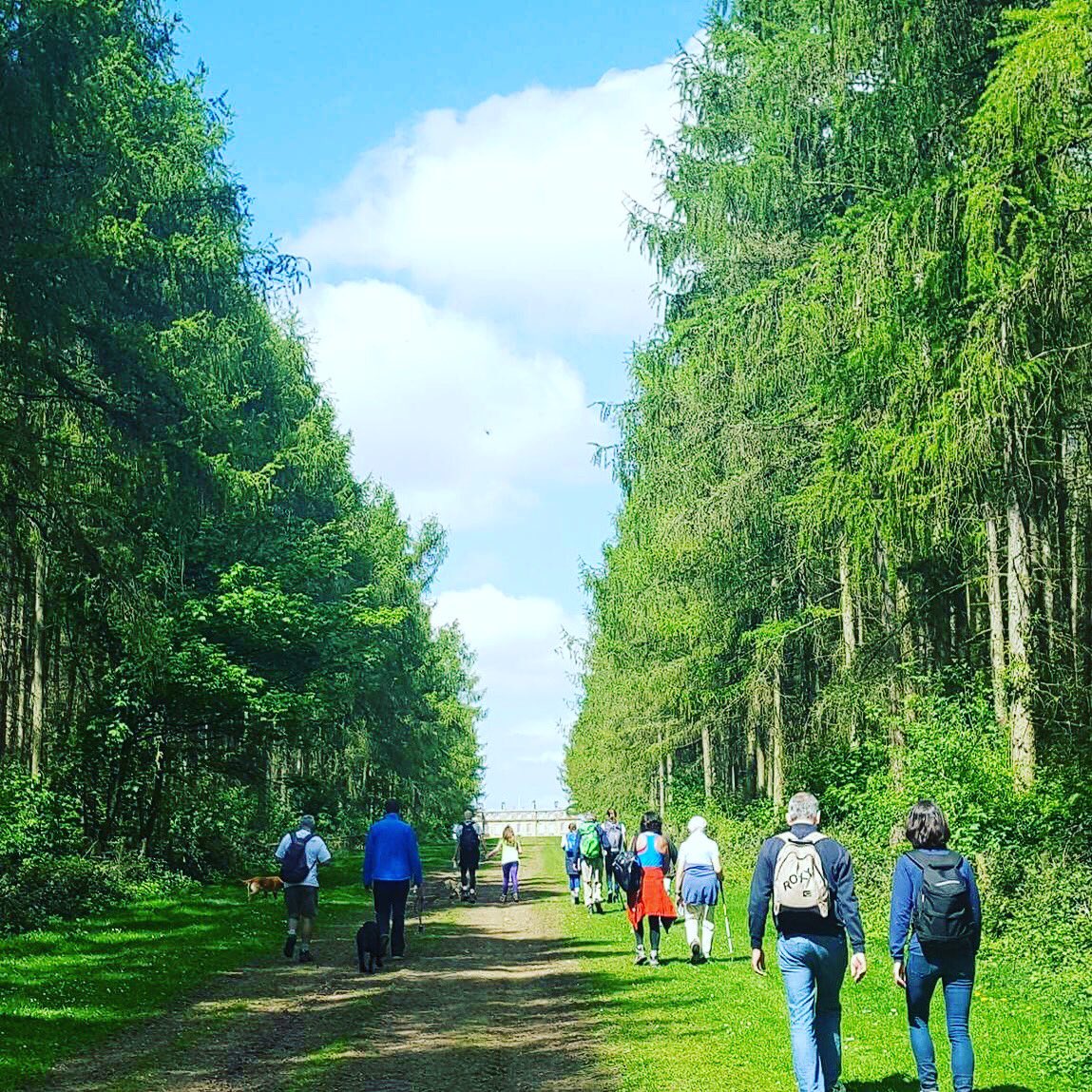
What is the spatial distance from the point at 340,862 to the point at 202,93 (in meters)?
23.2

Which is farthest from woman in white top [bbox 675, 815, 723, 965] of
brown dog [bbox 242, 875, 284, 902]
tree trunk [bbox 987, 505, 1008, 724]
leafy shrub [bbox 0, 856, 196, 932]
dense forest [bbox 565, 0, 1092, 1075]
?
brown dog [bbox 242, 875, 284, 902]

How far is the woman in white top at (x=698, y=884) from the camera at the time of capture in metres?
17.6

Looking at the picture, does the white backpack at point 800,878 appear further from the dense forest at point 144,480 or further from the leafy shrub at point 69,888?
the leafy shrub at point 69,888

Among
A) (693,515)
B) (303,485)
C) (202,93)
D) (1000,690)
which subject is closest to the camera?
(1000,690)

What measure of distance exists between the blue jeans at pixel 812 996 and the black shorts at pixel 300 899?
445 inches

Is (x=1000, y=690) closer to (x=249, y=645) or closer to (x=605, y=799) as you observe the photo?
(x=249, y=645)

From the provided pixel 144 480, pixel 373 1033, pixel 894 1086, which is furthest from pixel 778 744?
pixel 894 1086

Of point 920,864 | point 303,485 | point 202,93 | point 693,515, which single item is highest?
point 202,93

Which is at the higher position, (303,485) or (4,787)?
(303,485)

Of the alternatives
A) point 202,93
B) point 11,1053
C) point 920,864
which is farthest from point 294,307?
point 920,864

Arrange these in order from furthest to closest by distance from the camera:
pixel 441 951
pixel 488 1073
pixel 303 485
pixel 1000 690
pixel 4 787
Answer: pixel 303 485 < pixel 4 787 < pixel 441 951 < pixel 1000 690 < pixel 488 1073

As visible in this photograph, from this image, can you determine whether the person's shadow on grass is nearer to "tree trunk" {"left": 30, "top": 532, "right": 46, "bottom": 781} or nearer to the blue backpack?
"tree trunk" {"left": 30, "top": 532, "right": 46, "bottom": 781}

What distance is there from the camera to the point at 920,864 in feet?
28.3

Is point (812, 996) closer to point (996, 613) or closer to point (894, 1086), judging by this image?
point (894, 1086)
